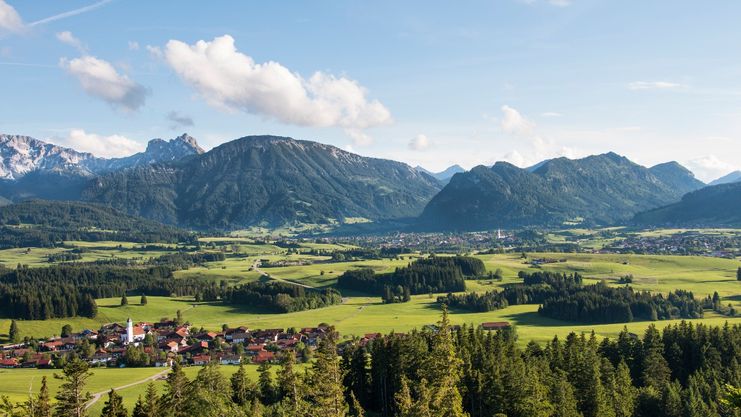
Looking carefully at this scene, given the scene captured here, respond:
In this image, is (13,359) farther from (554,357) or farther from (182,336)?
(554,357)

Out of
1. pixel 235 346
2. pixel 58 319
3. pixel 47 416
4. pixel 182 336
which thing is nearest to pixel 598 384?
pixel 47 416

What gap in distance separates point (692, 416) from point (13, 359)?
112114 millimetres

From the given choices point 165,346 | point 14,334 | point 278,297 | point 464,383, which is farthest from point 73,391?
point 278,297

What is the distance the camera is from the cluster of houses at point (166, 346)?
110562 millimetres

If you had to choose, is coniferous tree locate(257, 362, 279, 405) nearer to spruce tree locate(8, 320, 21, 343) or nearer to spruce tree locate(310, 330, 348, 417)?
spruce tree locate(310, 330, 348, 417)

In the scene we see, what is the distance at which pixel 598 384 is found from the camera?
2554 inches

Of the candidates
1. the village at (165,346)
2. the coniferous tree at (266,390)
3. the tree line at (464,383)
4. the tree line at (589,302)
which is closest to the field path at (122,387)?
the village at (165,346)

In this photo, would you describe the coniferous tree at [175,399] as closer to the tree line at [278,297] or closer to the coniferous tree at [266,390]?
the coniferous tree at [266,390]

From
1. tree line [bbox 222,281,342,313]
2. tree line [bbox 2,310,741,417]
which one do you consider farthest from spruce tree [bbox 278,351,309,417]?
tree line [bbox 222,281,342,313]

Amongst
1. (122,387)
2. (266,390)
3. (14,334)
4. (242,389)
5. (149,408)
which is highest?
(149,408)

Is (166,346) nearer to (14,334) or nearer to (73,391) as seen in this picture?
(14,334)

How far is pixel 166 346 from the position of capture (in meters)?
120

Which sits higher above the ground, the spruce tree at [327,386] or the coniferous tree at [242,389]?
the spruce tree at [327,386]

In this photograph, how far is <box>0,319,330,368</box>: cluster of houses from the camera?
111 meters
